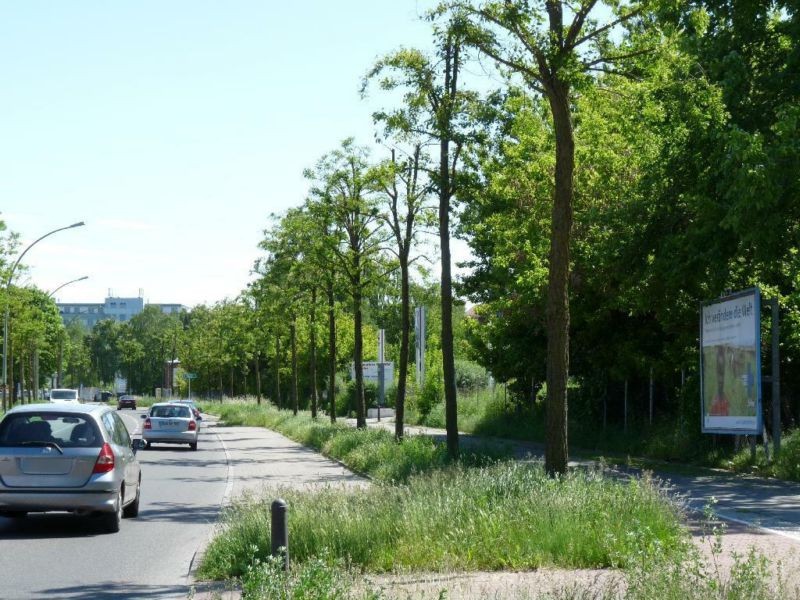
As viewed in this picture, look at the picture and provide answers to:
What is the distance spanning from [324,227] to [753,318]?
579 inches

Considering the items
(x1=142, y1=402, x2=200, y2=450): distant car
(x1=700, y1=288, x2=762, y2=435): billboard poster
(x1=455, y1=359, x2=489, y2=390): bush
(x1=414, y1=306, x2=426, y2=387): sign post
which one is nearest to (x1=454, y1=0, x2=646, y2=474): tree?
(x1=700, y1=288, x2=762, y2=435): billboard poster

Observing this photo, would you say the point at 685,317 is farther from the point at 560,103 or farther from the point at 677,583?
the point at 677,583

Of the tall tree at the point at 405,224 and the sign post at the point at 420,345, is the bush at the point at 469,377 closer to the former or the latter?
the sign post at the point at 420,345

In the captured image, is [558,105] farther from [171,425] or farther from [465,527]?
[171,425]

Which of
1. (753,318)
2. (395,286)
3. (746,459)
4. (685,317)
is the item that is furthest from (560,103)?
(395,286)

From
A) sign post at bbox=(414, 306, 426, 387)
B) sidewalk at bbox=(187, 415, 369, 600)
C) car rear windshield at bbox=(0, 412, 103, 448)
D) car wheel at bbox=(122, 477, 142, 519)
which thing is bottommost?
sidewalk at bbox=(187, 415, 369, 600)

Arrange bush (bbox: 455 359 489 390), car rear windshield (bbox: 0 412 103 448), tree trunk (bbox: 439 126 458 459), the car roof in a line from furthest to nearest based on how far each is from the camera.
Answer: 1. bush (bbox: 455 359 489 390)
2. tree trunk (bbox: 439 126 458 459)
3. the car roof
4. car rear windshield (bbox: 0 412 103 448)

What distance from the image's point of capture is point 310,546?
10320mm

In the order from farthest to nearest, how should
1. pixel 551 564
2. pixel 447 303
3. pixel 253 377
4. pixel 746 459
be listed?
pixel 253 377 → pixel 746 459 → pixel 447 303 → pixel 551 564

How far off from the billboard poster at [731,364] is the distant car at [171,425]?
17288 mm

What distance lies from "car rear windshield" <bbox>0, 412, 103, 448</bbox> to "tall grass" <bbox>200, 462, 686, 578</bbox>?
287 centimetres

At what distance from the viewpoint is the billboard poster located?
22.0 m

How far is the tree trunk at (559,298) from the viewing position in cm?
1366

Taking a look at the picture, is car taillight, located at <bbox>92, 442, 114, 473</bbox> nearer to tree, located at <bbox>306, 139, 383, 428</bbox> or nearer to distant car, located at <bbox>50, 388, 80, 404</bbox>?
tree, located at <bbox>306, 139, 383, 428</bbox>
